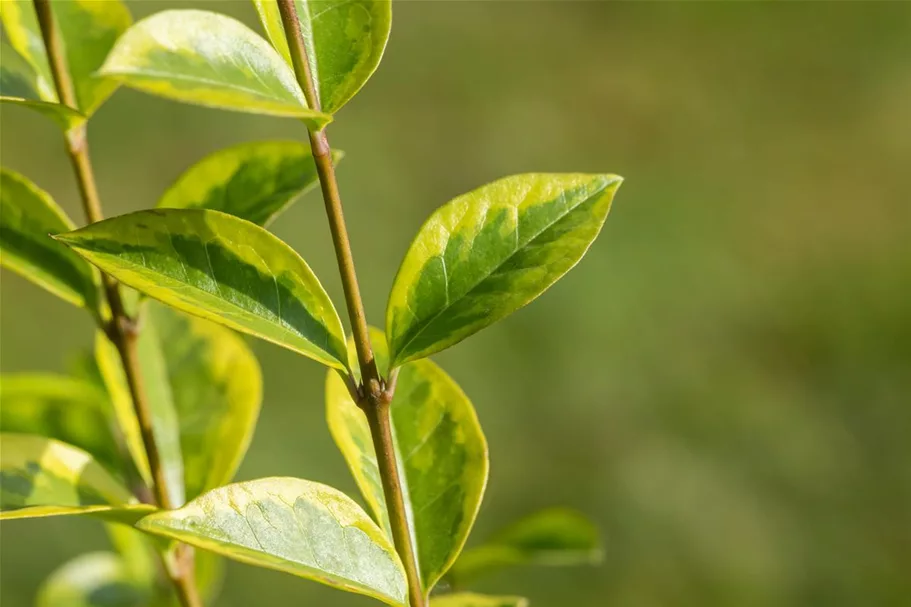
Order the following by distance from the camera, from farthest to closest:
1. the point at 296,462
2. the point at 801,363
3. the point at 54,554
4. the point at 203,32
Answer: the point at 801,363, the point at 296,462, the point at 54,554, the point at 203,32

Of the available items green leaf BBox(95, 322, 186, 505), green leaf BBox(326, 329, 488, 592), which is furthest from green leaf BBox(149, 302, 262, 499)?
green leaf BBox(326, 329, 488, 592)

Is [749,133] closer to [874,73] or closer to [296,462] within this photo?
[874,73]

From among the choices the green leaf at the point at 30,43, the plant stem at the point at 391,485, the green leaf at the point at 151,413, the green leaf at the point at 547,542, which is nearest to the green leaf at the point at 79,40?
the green leaf at the point at 30,43

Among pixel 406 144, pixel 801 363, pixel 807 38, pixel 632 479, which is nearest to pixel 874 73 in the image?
pixel 807 38

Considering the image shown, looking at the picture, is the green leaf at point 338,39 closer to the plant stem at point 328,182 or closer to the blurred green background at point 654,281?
the plant stem at point 328,182

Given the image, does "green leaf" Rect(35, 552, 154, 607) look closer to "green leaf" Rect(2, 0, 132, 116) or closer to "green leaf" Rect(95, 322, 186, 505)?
"green leaf" Rect(95, 322, 186, 505)

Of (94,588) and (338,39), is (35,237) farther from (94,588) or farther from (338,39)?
(94,588)
